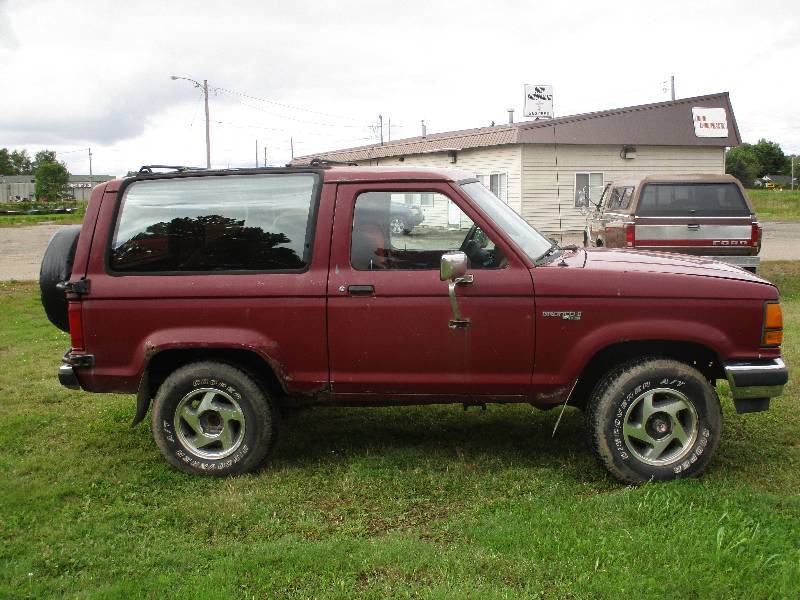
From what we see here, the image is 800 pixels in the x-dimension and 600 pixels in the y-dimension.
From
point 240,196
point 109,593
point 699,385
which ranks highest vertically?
point 240,196

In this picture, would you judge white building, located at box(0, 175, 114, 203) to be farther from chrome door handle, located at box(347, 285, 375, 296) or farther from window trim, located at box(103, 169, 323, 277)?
chrome door handle, located at box(347, 285, 375, 296)

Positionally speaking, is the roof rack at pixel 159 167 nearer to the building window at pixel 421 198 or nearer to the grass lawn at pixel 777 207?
the building window at pixel 421 198

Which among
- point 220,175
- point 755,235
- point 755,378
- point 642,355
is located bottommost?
point 755,378

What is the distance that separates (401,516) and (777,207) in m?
51.0

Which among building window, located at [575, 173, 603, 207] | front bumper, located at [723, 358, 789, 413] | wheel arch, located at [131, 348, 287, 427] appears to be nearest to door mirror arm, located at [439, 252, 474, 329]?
wheel arch, located at [131, 348, 287, 427]

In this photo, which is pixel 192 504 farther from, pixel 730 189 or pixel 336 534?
pixel 730 189

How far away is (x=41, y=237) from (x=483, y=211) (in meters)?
32.0

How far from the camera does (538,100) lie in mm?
33500

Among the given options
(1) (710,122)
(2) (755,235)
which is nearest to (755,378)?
(2) (755,235)

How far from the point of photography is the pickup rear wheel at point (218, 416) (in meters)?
5.34

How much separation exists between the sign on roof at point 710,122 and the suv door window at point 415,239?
2098 centimetres

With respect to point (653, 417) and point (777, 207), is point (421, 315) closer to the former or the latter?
point (653, 417)

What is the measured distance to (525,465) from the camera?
5.51 m

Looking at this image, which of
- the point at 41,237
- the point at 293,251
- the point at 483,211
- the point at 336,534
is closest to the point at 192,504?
the point at 336,534
